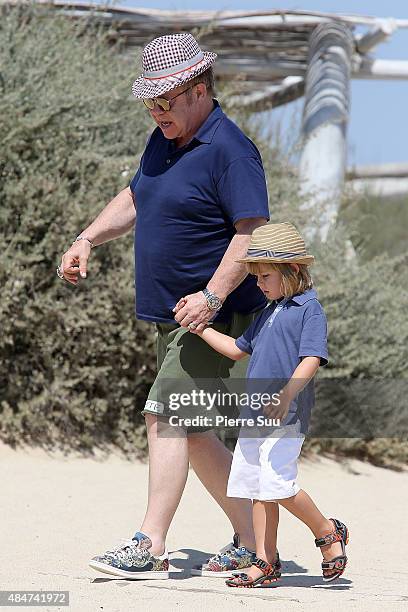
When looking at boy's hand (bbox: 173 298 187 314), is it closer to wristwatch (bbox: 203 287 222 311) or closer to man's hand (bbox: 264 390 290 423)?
wristwatch (bbox: 203 287 222 311)

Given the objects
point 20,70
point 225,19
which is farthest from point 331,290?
point 225,19

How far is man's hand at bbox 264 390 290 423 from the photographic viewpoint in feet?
11.8

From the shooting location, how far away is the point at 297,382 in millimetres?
3580

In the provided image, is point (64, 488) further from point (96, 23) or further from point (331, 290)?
point (96, 23)

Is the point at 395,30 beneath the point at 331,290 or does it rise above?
above

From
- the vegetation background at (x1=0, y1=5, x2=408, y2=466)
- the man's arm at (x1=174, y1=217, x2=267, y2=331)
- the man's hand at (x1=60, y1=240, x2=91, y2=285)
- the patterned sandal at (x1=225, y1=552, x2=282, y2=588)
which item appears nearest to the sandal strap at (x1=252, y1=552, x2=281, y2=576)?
the patterned sandal at (x1=225, y1=552, x2=282, y2=588)

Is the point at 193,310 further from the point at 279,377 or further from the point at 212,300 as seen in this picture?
the point at 279,377

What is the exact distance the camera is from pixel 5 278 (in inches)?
248

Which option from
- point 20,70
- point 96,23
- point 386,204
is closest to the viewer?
point 20,70

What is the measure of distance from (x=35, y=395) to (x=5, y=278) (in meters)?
0.76

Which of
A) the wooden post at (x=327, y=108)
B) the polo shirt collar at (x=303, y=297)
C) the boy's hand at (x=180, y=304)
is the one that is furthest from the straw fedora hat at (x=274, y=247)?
the wooden post at (x=327, y=108)

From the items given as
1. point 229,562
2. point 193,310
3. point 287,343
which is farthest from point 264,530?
point 193,310

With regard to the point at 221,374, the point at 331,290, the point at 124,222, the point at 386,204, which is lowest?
the point at 386,204

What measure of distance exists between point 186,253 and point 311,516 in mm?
1042
